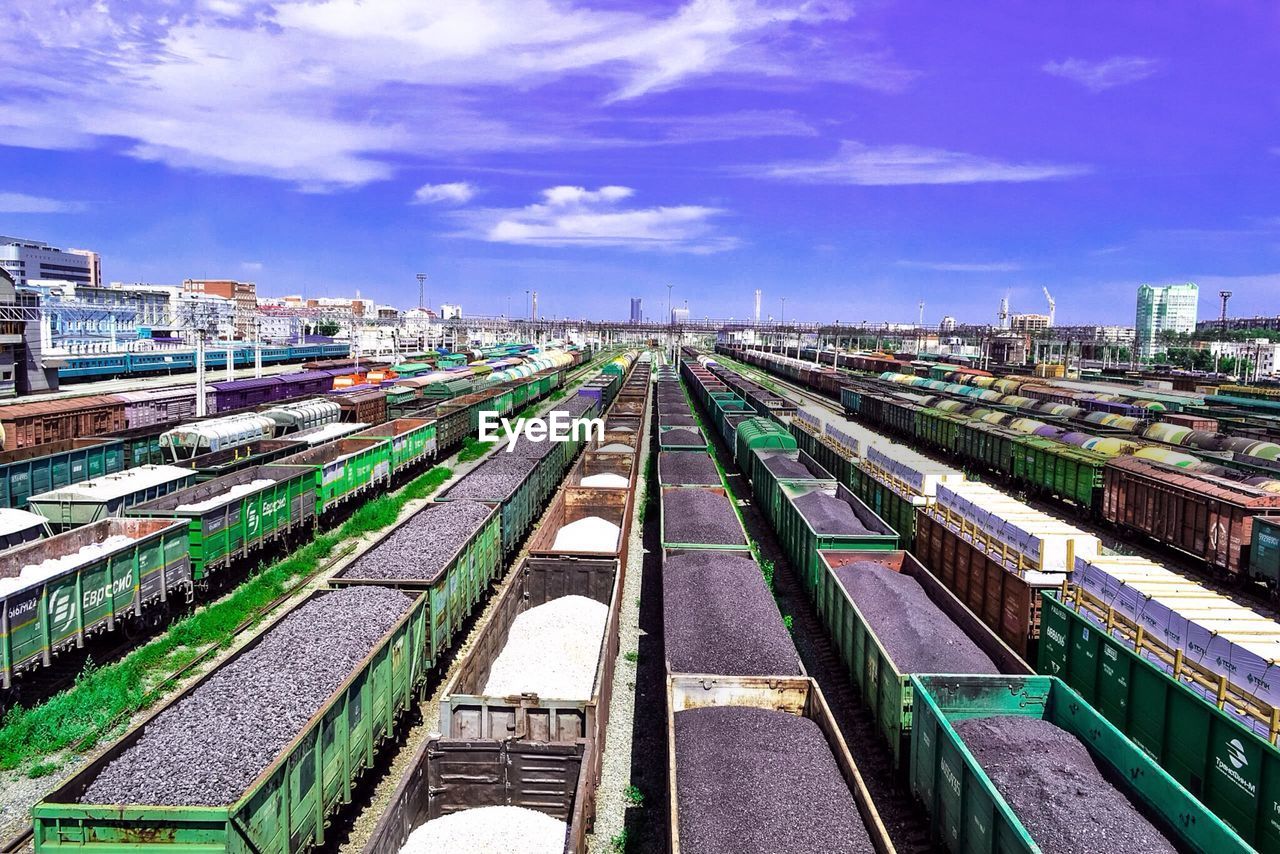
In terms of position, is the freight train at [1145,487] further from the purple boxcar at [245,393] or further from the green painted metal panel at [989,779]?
the purple boxcar at [245,393]

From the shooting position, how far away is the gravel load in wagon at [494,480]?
20.6m

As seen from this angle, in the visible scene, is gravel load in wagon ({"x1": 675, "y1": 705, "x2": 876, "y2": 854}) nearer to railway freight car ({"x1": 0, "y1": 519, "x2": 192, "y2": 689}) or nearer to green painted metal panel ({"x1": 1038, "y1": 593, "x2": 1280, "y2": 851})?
green painted metal panel ({"x1": 1038, "y1": 593, "x2": 1280, "y2": 851})

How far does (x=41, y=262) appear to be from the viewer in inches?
6737

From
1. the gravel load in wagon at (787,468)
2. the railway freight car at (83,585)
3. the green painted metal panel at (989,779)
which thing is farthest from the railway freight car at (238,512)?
the green painted metal panel at (989,779)

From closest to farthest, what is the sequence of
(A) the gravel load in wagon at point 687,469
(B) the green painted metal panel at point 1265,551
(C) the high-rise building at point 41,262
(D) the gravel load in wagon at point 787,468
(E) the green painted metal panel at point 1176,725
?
(E) the green painted metal panel at point 1176,725, (B) the green painted metal panel at point 1265,551, (A) the gravel load in wagon at point 687,469, (D) the gravel load in wagon at point 787,468, (C) the high-rise building at point 41,262

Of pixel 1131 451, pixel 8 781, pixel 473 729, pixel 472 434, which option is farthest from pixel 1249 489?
pixel 472 434

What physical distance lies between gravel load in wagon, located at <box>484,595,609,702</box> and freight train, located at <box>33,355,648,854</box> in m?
0.20

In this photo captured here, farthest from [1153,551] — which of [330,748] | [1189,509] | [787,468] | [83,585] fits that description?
[83,585]

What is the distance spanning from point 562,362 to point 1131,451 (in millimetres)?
69150

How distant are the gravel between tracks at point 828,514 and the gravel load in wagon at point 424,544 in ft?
24.8

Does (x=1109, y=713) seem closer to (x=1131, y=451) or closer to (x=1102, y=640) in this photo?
(x=1102, y=640)

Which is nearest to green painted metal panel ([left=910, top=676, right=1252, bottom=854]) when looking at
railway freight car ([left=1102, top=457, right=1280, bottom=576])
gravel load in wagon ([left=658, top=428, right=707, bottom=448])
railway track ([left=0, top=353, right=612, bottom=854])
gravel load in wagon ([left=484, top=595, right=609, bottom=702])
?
gravel load in wagon ([left=484, top=595, right=609, bottom=702])

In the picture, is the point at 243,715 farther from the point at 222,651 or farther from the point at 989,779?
the point at 989,779

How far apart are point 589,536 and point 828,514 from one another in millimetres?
5884
